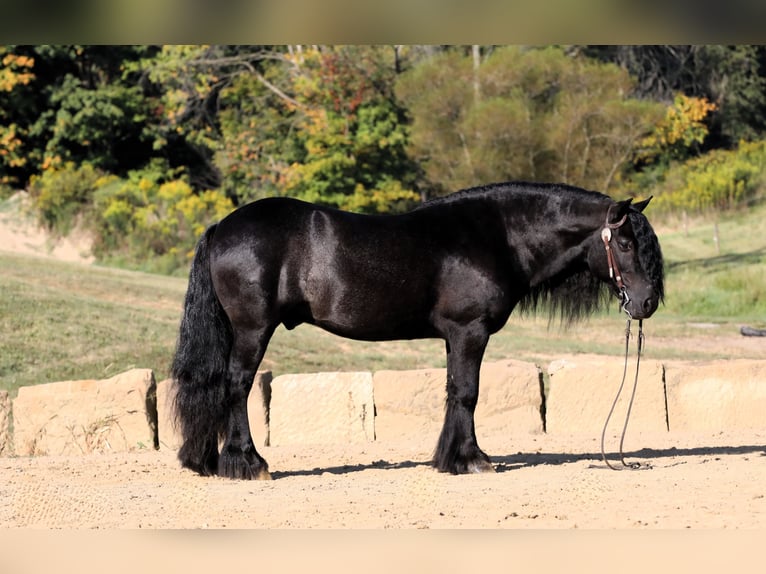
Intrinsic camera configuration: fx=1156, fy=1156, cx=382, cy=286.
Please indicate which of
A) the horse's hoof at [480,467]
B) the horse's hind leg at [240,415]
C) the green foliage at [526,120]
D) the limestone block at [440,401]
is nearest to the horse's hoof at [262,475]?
the horse's hind leg at [240,415]

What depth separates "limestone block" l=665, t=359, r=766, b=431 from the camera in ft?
32.9

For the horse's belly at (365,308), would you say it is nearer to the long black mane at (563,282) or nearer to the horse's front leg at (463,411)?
the horse's front leg at (463,411)

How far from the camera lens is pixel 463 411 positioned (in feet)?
27.2

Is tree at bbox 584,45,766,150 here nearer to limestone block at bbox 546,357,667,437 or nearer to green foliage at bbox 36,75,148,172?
green foliage at bbox 36,75,148,172

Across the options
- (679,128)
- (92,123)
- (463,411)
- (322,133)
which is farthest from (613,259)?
(679,128)

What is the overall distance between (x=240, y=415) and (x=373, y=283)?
132 centimetres

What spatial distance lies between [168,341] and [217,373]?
19.8ft

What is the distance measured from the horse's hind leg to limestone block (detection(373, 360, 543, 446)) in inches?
76.7

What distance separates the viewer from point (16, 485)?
25.8 feet

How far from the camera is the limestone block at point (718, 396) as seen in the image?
10031 millimetres

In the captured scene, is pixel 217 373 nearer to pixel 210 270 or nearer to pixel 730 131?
pixel 210 270

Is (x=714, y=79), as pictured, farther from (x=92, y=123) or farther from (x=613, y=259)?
(x=613, y=259)

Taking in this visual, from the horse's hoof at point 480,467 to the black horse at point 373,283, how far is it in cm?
2

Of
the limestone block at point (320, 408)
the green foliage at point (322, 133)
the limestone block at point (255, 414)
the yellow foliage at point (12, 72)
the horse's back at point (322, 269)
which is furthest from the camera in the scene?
the yellow foliage at point (12, 72)
